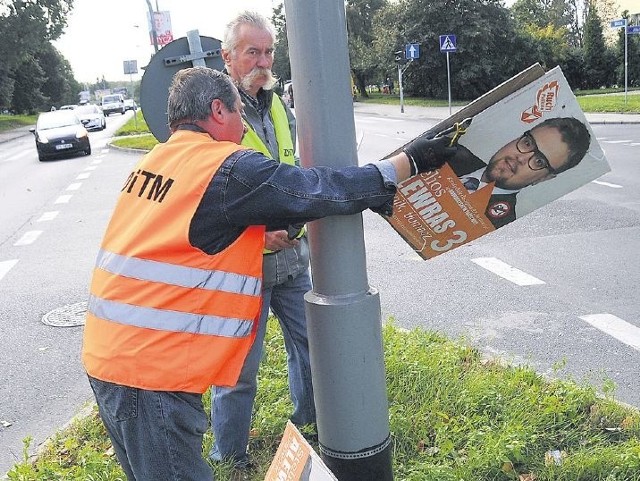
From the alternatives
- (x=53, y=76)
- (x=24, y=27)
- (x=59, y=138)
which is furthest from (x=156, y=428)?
(x=53, y=76)

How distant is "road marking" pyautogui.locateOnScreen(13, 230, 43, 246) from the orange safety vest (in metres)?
8.28

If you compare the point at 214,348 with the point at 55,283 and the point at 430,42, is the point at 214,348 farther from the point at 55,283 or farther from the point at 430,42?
the point at 430,42

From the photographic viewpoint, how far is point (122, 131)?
31.3m

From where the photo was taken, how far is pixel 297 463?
2066 mm

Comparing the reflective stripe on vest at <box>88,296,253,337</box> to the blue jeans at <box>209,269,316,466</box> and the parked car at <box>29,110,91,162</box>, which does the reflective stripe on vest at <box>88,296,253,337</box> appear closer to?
the blue jeans at <box>209,269,316,466</box>

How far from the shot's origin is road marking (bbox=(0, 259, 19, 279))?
8288 mm

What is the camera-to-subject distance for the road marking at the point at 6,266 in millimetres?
8288

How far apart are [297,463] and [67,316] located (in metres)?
4.99

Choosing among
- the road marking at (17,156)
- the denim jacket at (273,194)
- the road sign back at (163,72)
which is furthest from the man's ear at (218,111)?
the road marking at (17,156)

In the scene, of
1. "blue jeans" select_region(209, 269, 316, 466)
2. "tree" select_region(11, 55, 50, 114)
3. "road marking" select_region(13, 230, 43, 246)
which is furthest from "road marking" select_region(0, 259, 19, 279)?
"tree" select_region(11, 55, 50, 114)

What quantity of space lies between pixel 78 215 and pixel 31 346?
20.0 feet

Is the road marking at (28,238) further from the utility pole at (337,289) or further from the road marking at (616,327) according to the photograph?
the utility pole at (337,289)

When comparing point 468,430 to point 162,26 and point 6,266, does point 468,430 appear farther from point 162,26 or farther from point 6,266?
point 162,26

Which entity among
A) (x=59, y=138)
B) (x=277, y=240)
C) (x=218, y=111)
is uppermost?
(x=218, y=111)
